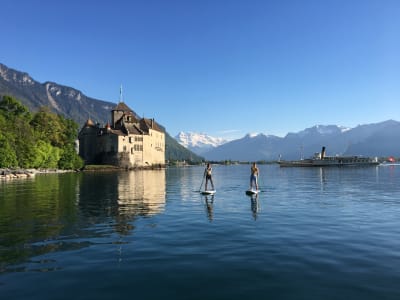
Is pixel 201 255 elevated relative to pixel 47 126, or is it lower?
lower

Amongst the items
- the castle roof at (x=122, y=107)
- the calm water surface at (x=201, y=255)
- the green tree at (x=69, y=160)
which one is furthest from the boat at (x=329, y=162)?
the calm water surface at (x=201, y=255)

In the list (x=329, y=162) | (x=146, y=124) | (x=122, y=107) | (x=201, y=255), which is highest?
(x=122, y=107)

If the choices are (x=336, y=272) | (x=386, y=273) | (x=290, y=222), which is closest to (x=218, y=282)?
(x=336, y=272)

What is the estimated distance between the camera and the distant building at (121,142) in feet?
482

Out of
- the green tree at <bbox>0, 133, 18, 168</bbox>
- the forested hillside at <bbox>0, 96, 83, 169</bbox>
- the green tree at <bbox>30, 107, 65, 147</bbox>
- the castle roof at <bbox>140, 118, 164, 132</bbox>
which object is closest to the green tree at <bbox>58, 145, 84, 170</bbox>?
the forested hillside at <bbox>0, 96, 83, 169</bbox>

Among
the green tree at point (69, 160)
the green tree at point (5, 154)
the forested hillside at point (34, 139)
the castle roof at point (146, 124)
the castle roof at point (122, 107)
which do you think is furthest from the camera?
the castle roof at point (146, 124)

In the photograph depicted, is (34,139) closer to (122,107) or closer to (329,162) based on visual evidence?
(122,107)

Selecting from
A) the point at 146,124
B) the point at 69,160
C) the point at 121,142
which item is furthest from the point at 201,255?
the point at 146,124

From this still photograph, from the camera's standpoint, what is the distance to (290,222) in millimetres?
18312

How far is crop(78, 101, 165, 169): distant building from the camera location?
147m

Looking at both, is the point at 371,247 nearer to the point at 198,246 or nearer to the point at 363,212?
the point at 198,246

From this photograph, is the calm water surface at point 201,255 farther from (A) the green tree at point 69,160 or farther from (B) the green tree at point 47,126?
(B) the green tree at point 47,126

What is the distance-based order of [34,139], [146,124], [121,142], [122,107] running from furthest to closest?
[146,124] < [122,107] < [121,142] < [34,139]

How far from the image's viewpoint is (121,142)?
5802 inches
